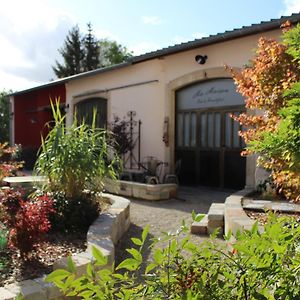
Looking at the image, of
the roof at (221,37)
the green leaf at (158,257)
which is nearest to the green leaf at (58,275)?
the green leaf at (158,257)

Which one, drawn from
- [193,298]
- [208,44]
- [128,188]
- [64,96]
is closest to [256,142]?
[193,298]

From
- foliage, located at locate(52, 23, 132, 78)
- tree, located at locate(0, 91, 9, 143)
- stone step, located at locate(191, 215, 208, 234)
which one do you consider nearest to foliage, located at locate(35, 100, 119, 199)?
stone step, located at locate(191, 215, 208, 234)

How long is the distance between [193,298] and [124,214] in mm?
4197

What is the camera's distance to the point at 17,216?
11.1 feet

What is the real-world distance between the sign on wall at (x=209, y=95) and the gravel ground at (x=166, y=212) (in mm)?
2116

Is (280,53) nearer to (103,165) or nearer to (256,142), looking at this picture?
(103,165)

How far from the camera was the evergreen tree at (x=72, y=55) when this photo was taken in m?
35.4

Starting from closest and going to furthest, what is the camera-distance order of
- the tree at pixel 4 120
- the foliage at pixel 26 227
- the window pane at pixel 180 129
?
1. the foliage at pixel 26 227
2. the window pane at pixel 180 129
3. the tree at pixel 4 120

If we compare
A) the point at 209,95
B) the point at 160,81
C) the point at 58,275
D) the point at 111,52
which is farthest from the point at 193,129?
the point at 111,52

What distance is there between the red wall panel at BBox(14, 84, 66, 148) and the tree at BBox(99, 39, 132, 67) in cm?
2296

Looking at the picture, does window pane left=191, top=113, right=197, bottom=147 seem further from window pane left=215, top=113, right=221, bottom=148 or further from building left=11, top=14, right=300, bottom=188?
window pane left=215, top=113, right=221, bottom=148

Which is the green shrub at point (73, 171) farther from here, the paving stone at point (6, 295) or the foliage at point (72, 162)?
the paving stone at point (6, 295)

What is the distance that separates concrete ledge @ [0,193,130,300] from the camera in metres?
2.64

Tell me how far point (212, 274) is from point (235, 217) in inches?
125
